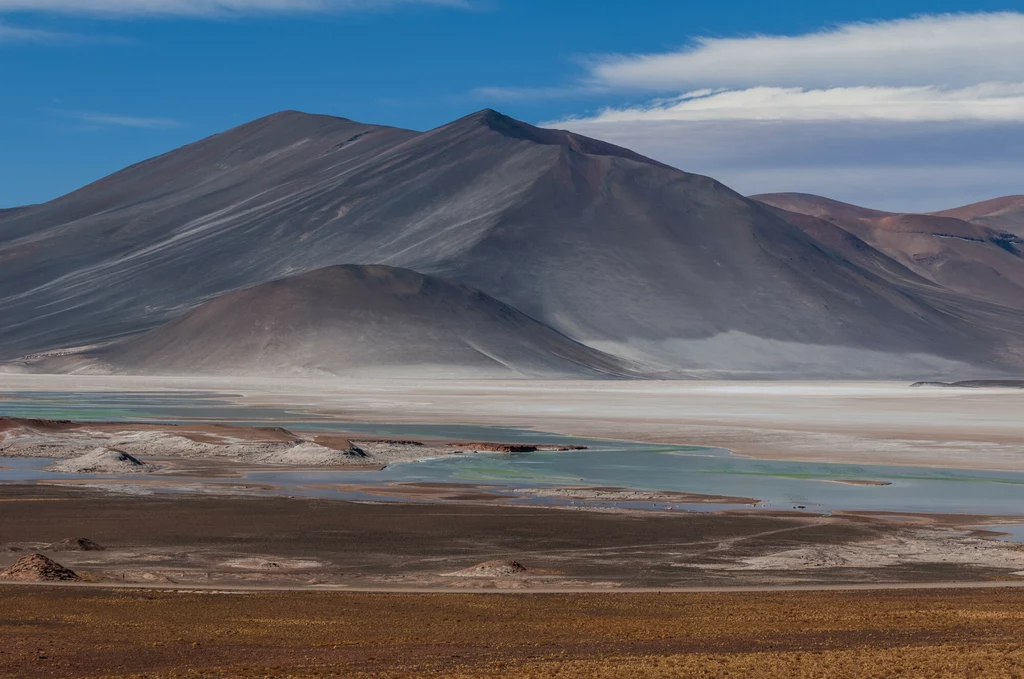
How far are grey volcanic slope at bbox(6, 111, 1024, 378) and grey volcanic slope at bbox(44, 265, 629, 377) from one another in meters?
17.1

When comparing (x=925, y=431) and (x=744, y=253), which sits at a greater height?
(x=744, y=253)

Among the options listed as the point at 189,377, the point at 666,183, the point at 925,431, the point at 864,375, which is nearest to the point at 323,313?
the point at 189,377

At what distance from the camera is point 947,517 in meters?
24.1

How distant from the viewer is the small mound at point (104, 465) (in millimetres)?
30845

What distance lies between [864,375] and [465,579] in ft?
465

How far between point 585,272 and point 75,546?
154 meters

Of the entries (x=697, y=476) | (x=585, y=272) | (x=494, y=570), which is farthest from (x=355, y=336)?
(x=494, y=570)

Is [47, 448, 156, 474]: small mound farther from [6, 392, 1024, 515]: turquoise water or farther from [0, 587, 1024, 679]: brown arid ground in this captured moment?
[0, 587, 1024, 679]: brown arid ground

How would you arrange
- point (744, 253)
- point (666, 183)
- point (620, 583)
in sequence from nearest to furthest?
point (620, 583) → point (744, 253) → point (666, 183)

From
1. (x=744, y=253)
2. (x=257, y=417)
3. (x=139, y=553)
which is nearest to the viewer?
(x=139, y=553)

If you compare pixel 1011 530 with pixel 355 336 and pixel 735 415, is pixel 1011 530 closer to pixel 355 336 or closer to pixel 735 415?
pixel 735 415

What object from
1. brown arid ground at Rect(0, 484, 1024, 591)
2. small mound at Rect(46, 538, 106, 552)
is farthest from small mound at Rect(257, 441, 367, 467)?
small mound at Rect(46, 538, 106, 552)

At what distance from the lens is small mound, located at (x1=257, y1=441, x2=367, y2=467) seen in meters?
34.0

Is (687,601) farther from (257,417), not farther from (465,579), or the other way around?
(257,417)
